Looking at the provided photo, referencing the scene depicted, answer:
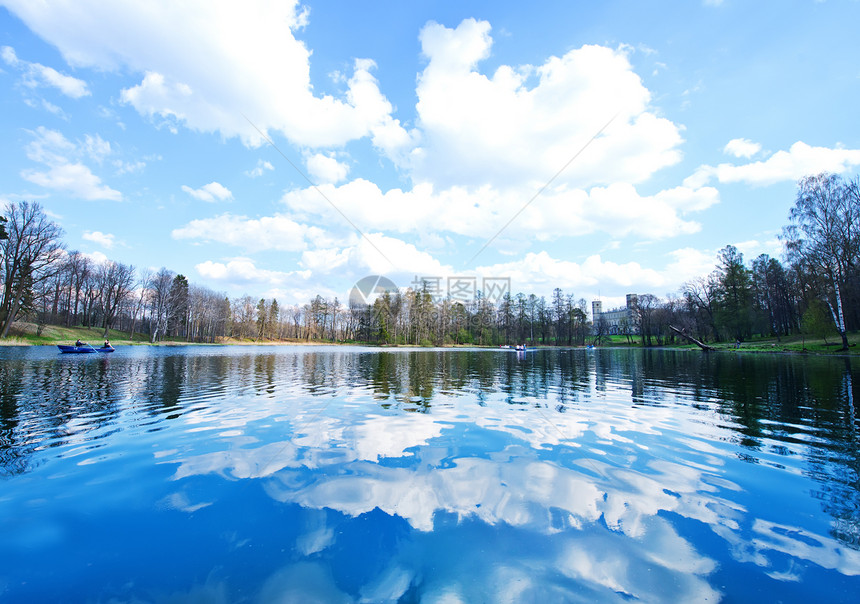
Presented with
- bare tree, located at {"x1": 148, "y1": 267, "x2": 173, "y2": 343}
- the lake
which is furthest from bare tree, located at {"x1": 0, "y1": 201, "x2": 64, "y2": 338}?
the lake

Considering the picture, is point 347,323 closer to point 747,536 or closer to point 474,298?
point 474,298

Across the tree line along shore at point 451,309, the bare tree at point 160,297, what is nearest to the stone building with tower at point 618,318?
the tree line along shore at point 451,309

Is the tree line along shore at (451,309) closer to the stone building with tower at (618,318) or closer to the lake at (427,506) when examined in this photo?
the stone building with tower at (618,318)

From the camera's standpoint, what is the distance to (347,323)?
126m

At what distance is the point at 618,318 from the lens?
588ft

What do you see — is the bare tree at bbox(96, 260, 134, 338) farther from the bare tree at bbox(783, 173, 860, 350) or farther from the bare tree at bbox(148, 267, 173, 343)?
the bare tree at bbox(783, 173, 860, 350)

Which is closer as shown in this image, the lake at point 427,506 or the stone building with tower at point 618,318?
the lake at point 427,506

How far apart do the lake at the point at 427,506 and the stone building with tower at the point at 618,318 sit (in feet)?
304

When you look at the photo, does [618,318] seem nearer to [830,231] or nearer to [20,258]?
[830,231]

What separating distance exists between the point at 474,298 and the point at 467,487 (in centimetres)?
10325

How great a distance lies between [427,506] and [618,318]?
197069 millimetres

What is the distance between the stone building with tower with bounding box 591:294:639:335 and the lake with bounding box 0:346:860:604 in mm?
92634

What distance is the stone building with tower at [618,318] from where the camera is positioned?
9379cm

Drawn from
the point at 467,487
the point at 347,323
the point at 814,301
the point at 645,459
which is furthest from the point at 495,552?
the point at 347,323
